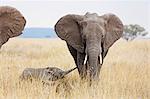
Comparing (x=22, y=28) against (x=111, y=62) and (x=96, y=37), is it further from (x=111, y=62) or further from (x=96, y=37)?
(x=111, y=62)

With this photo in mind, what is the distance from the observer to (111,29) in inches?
389

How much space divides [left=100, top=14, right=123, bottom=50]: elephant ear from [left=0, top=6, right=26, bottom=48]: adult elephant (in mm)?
1743

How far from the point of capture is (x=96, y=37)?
896 cm

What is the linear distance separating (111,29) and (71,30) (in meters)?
0.86

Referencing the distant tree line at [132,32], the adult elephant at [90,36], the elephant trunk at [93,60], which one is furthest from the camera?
the distant tree line at [132,32]

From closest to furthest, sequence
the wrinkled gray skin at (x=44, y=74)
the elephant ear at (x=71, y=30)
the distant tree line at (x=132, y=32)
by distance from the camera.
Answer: the wrinkled gray skin at (x=44, y=74) → the elephant ear at (x=71, y=30) → the distant tree line at (x=132, y=32)

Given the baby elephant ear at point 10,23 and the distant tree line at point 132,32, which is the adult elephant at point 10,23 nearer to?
the baby elephant ear at point 10,23

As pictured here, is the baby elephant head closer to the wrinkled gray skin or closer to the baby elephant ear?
the wrinkled gray skin

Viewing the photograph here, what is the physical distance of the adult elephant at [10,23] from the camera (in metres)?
8.79

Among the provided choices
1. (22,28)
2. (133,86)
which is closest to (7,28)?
(22,28)

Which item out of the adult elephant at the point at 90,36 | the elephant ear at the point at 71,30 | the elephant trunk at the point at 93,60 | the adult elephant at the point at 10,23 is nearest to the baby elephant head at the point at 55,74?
the adult elephant at the point at 90,36

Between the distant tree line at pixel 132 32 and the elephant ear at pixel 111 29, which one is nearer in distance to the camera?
the elephant ear at pixel 111 29

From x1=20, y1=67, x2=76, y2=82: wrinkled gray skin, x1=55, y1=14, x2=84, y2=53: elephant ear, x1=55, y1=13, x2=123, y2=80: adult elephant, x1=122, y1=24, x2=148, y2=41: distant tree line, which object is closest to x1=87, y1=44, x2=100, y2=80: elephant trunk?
x1=55, y1=13, x2=123, y2=80: adult elephant

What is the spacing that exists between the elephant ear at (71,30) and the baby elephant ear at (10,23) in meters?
1.26
